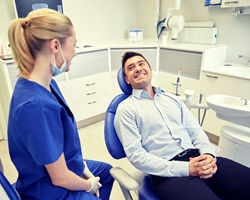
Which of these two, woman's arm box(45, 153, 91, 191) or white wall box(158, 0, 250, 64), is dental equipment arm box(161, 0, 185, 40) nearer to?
white wall box(158, 0, 250, 64)

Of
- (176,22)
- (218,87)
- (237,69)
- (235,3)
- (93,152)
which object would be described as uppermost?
(235,3)

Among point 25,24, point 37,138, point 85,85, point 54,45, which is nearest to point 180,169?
point 37,138

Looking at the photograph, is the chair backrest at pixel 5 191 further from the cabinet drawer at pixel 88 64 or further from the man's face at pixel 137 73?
the cabinet drawer at pixel 88 64

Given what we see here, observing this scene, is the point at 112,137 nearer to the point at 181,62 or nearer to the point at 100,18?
the point at 181,62

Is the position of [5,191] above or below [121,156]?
above

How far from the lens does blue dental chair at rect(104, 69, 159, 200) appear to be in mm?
1014

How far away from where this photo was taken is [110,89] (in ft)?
9.49

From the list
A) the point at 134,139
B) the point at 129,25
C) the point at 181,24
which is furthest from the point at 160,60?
the point at 134,139

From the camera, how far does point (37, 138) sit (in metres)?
0.80

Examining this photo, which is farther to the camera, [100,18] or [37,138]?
[100,18]

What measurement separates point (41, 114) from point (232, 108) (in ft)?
3.94

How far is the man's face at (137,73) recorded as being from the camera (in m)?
1.37

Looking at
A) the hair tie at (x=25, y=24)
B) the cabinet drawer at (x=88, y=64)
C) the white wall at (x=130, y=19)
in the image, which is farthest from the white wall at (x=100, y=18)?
the hair tie at (x=25, y=24)

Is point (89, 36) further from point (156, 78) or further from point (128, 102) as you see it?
point (128, 102)
